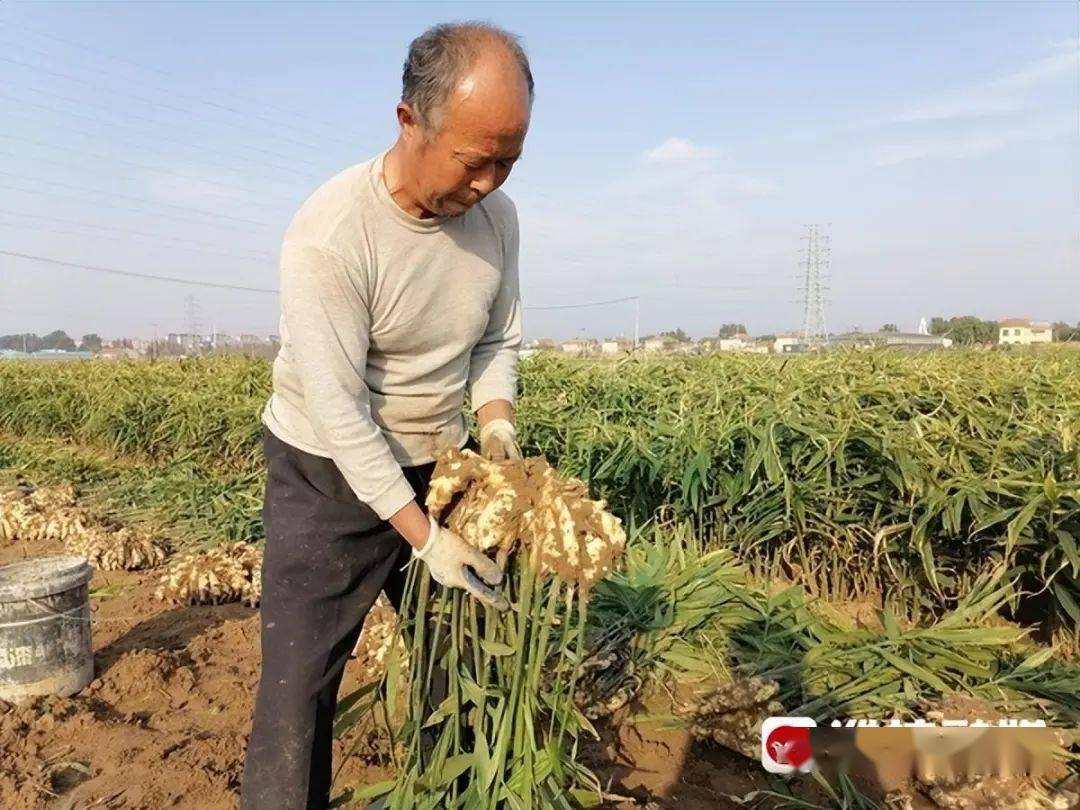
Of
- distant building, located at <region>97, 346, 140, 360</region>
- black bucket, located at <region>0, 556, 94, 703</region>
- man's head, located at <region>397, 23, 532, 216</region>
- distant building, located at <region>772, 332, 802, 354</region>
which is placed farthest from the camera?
distant building, located at <region>97, 346, 140, 360</region>

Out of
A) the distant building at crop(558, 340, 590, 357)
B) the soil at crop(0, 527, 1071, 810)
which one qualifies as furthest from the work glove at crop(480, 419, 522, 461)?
the distant building at crop(558, 340, 590, 357)

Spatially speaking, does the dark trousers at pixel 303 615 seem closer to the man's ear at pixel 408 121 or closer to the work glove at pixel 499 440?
the work glove at pixel 499 440

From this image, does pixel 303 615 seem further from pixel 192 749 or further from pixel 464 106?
pixel 192 749

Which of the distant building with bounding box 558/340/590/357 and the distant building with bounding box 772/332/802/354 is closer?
the distant building with bounding box 772/332/802/354

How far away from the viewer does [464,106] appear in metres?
1.27

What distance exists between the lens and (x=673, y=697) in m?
2.64

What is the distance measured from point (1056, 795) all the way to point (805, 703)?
0.66 metres

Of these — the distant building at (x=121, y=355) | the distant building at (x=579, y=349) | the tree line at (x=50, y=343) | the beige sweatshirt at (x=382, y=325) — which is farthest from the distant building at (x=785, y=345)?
the tree line at (x=50, y=343)

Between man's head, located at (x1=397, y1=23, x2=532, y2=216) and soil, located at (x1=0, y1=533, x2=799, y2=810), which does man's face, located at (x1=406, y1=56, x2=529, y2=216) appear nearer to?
man's head, located at (x1=397, y1=23, x2=532, y2=216)

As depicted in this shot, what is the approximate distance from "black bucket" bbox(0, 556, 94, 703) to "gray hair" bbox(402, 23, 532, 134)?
242cm

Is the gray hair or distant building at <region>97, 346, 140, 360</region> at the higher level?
the gray hair

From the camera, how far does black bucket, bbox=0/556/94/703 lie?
279cm

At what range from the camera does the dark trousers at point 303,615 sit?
1613 millimetres

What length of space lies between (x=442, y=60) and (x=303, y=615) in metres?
1.07
